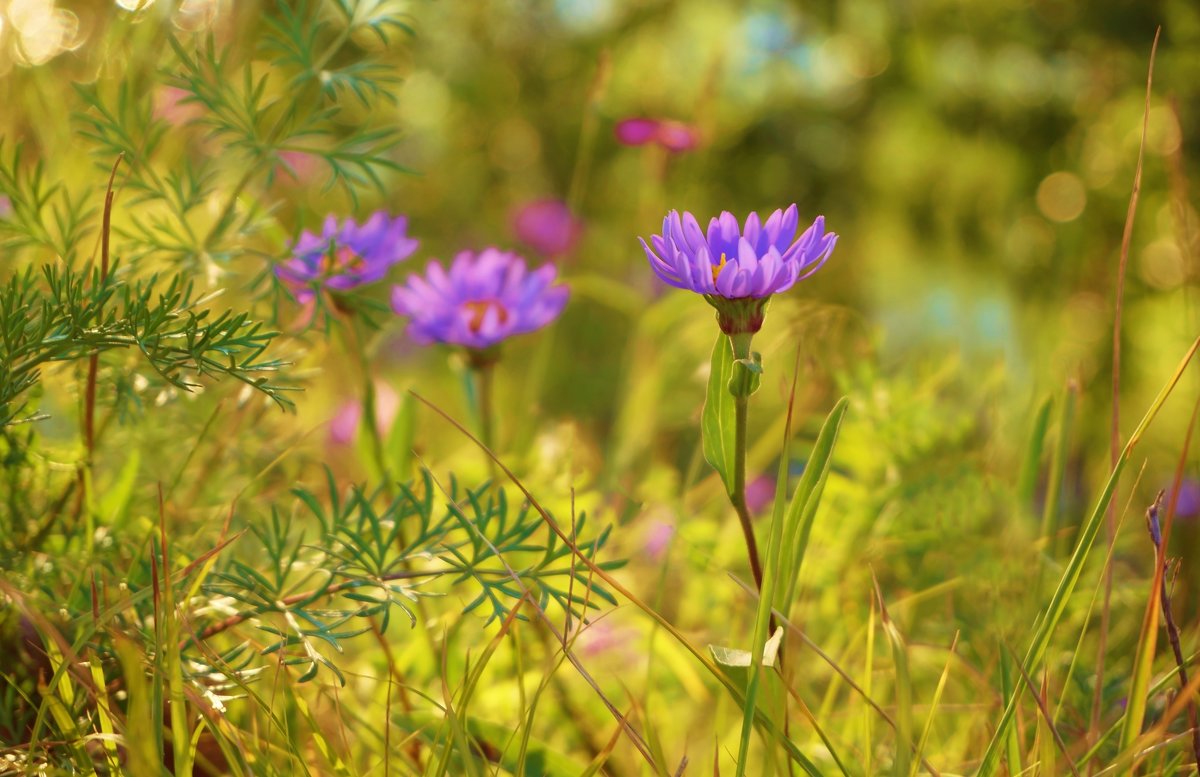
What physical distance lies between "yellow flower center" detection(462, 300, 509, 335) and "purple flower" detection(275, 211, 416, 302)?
0.32 ft

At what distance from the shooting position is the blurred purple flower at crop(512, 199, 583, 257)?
1.96m

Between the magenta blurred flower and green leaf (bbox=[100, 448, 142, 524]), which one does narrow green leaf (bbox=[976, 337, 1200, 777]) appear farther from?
the magenta blurred flower

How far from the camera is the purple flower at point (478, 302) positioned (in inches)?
31.5

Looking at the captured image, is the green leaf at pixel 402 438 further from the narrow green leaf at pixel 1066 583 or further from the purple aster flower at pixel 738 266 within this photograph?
the narrow green leaf at pixel 1066 583

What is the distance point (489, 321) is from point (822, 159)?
113cm

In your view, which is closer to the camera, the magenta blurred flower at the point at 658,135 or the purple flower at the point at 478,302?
the purple flower at the point at 478,302

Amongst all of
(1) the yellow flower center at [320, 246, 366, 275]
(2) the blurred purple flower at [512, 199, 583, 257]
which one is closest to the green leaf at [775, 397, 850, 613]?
(1) the yellow flower center at [320, 246, 366, 275]

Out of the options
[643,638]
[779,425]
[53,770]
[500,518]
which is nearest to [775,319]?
[779,425]

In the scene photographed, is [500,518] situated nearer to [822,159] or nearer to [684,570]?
[684,570]

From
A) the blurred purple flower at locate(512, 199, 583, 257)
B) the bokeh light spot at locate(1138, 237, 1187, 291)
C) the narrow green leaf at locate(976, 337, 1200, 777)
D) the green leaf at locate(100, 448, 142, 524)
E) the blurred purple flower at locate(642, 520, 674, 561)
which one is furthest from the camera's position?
the blurred purple flower at locate(512, 199, 583, 257)

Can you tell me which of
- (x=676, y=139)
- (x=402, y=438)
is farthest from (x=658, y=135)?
(x=402, y=438)

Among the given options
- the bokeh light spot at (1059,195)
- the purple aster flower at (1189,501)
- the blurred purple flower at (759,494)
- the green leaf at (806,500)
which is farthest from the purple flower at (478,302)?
the bokeh light spot at (1059,195)

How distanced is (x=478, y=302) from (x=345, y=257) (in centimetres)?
12

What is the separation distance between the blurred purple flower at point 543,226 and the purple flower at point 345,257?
1.17m
